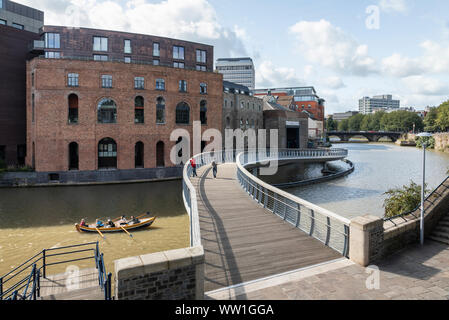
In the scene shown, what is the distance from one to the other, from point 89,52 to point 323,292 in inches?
1568

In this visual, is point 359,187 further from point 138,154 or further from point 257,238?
point 257,238

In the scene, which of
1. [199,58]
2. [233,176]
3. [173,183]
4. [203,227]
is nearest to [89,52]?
[199,58]

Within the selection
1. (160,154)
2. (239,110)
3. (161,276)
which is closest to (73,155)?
(160,154)

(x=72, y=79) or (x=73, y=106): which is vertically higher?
(x=72, y=79)

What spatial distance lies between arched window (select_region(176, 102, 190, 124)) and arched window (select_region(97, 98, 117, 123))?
23.2 feet

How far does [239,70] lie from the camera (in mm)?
149375

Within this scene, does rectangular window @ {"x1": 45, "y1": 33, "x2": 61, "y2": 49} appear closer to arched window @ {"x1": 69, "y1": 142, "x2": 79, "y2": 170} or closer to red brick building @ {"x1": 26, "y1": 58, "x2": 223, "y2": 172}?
red brick building @ {"x1": 26, "y1": 58, "x2": 223, "y2": 172}

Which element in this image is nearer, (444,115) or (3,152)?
(3,152)

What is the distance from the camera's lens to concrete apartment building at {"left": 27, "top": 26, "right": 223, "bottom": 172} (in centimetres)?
3203

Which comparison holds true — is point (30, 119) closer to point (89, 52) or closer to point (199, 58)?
point (89, 52)

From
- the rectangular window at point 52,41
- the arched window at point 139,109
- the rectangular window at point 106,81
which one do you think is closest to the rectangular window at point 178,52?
the arched window at point 139,109

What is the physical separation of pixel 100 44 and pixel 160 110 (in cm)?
1179
